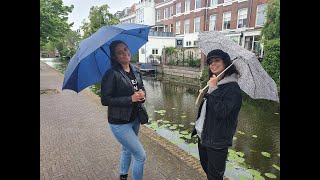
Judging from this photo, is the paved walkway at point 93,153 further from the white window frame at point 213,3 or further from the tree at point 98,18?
the white window frame at point 213,3

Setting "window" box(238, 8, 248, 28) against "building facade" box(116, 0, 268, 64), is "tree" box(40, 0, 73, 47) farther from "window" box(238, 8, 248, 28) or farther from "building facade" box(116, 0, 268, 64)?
Answer: "window" box(238, 8, 248, 28)

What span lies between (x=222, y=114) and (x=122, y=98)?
1.08 m

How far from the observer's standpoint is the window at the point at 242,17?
22.7 m

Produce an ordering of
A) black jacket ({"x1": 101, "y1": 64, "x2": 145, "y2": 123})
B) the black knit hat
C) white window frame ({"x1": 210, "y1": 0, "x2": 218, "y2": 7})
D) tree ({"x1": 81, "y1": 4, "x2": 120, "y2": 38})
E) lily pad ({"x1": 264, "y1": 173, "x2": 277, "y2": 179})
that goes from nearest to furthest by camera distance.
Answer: the black knit hat → black jacket ({"x1": 101, "y1": 64, "x2": 145, "y2": 123}) → lily pad ({"x1": 264, "y1": 173, "x2": 277, "y2": 179}) → tree ({"x1": 81, "y1": 4, "x2": 120, "y2": 38}) → white window frame ({"x1": 210, "y1": 0, "x2": 218, "y2": 7})

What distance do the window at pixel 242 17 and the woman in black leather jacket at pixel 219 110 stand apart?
74.8ft

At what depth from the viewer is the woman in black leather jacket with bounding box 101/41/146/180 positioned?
→ 250cm

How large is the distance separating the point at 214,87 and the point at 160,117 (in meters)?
5.95

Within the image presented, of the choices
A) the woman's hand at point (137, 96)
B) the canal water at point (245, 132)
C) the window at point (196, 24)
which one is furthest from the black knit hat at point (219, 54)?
the window at point (196, 24)

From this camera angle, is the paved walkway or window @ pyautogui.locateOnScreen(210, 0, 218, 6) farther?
window @ pyautogui.locateOnScreen(210, 0, 218, 6)

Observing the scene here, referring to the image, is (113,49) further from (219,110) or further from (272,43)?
(272,43)

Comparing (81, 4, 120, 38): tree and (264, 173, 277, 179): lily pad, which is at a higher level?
(81, 4, 120, 38): tree

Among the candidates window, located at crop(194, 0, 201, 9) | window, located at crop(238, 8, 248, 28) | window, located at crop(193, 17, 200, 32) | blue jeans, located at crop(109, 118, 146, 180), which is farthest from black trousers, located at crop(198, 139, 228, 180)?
window, located at crop(194, 0, 201, 9)
